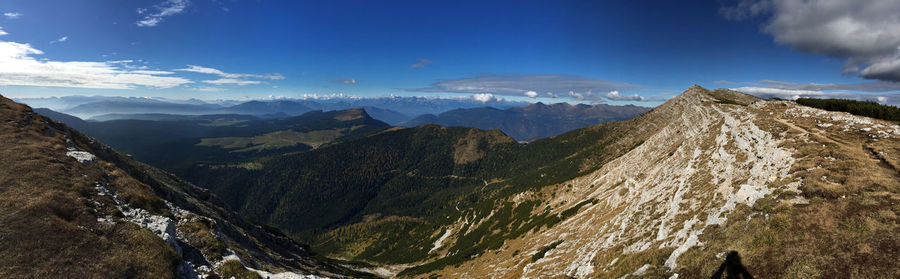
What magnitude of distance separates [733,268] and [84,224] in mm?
50842

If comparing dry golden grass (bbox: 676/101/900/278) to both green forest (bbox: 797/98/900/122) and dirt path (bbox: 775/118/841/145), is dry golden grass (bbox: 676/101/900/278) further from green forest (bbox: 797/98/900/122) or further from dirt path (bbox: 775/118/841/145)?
green forest (bbox: 797/98/900/122)

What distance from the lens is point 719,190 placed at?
2833 centimetres

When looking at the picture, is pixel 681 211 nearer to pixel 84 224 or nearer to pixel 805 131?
pixel 805 131

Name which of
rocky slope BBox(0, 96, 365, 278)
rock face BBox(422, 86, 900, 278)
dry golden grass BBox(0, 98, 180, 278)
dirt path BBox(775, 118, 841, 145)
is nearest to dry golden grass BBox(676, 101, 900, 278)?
rock face BBox(422, 86, 900, 278)

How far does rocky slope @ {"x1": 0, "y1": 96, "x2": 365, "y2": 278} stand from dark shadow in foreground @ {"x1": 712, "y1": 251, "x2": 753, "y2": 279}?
3605cm

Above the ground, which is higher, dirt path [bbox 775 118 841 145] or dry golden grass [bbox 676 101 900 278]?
dirt path [bbox 775 118 841 145]

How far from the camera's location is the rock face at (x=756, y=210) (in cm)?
1586

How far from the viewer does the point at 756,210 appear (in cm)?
2130

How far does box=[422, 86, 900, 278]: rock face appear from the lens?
1586 cm

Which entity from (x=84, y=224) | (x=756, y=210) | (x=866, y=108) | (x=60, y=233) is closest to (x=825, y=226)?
(x=756, y=210)

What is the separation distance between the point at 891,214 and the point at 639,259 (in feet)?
44.5

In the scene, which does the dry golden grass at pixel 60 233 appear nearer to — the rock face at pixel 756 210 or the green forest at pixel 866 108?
the rock face at pixel 756 210

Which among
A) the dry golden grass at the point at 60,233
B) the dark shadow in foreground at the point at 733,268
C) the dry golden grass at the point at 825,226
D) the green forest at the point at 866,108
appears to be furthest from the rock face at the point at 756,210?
the dry golden grass at the point at 60,233

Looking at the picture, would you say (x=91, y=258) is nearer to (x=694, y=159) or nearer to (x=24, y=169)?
(x=24, y=169)
